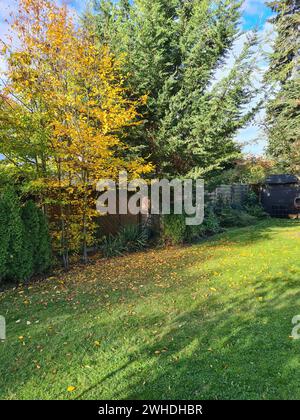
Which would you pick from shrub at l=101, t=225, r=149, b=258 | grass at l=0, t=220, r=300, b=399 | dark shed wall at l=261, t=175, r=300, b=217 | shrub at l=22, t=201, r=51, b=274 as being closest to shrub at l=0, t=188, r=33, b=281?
shrub at l=22, t=201, r=51, b=274

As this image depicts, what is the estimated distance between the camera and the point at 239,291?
4914 millimetres

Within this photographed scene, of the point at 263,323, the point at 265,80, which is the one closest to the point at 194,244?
the point at 265,80

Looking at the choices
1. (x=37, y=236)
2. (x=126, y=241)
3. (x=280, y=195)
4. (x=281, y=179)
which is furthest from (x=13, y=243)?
(x=281, y=179)

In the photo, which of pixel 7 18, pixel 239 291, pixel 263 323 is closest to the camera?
pixel 263 323

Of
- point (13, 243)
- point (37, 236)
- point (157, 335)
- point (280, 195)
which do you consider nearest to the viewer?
point (157, 335)

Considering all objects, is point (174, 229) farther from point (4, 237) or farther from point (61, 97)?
point (4, 237)

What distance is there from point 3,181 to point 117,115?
9.11 ft

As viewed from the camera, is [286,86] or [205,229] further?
→ [205,229]

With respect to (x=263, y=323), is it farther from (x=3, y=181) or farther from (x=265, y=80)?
(x=265, y=80)

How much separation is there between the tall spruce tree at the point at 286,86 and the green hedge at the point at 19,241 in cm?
770

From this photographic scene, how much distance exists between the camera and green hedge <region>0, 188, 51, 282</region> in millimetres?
5613

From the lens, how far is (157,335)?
3.59m

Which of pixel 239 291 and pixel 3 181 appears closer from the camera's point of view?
pixel 239 291

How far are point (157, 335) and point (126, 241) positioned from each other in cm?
568
